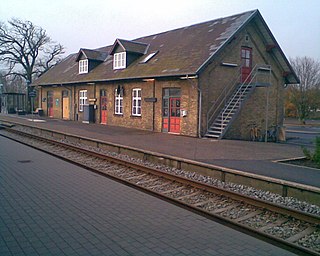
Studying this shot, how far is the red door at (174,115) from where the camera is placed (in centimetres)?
2134

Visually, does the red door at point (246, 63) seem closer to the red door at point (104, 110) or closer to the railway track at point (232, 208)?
the red door at point (104, 110)

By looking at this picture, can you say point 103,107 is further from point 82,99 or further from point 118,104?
point 82,99

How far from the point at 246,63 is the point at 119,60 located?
10.4 m

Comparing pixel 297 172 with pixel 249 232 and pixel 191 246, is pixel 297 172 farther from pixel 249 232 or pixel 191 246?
pixel 191 246

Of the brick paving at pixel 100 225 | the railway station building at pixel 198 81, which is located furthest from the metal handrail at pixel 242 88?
the brick paving at pixel 100 225

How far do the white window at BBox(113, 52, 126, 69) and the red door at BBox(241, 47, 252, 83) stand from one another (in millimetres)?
9437

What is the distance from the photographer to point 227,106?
20.9 meters

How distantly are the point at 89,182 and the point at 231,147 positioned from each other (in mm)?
8776

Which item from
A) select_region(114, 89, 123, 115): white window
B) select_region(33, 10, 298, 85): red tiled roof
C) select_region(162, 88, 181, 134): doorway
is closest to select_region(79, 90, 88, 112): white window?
select_region(33, 10, 298, 85): red tiled roof

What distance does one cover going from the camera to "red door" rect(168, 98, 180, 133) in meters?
21.3

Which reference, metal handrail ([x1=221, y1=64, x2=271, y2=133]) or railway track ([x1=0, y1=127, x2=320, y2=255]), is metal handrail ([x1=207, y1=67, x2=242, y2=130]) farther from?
railway track ([x1=0, y1=127, x2=320, y2=255])

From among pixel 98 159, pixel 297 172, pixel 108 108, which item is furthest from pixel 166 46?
pixel 297 172

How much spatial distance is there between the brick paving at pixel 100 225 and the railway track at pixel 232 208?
0.90ft

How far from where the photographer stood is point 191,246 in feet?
16.6
